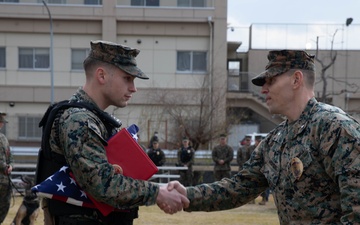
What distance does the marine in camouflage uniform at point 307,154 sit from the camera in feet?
12.6

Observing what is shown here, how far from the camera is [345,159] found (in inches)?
151

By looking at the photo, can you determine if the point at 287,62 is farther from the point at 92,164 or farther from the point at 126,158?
the point at 92,164

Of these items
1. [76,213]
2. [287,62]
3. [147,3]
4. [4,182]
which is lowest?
[4,182]

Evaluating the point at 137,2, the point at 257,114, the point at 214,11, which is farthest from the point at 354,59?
the point at 137,2

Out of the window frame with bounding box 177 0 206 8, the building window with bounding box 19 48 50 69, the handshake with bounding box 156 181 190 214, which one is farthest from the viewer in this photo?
the building window with bounding box 19 48 50 69

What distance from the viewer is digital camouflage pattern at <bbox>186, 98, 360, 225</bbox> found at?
382 centimetres

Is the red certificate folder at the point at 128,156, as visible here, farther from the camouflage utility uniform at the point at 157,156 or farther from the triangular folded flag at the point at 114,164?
the camouflage utility uniform at the point at 157,156

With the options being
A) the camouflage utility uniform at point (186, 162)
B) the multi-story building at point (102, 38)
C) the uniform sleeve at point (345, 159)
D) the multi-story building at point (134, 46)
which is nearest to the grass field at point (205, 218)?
the camouflage utility uniform at point (186, 162)

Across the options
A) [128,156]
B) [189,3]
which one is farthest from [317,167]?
[189,3]

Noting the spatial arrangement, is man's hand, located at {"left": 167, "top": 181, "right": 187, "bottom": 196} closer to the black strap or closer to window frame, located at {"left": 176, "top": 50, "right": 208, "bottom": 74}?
the black strap

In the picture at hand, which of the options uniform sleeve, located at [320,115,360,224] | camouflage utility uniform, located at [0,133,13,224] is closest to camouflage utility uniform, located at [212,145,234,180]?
camouflage utility uniform, located at [0,133,13,224]

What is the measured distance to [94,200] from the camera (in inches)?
168

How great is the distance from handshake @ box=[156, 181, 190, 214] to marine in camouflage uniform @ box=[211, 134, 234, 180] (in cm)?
1493

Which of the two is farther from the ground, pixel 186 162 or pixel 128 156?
pixel 128 156
